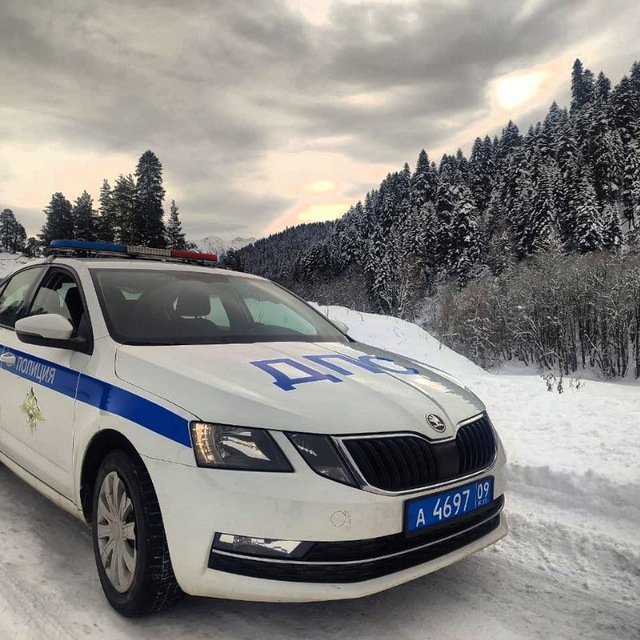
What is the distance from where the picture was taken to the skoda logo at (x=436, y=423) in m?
2.30

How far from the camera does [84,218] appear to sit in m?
61.4

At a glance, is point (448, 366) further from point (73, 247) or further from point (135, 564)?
point (135, 564)

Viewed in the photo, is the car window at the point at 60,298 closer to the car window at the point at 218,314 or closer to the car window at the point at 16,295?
the car window at the point at 16,295

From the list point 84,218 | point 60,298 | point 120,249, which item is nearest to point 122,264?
point 60,298

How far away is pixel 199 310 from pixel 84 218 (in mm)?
64979

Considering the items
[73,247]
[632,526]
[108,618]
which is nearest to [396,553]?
[108,618]

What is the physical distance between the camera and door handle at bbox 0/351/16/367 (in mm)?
3488

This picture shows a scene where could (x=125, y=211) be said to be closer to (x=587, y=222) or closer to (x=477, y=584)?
(x=587, y=222)

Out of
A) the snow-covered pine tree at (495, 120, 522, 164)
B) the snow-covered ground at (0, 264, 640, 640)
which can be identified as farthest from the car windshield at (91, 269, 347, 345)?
the snow-covered pine tree at (495, 120, 522, 164)

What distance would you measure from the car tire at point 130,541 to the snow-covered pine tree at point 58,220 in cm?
6576

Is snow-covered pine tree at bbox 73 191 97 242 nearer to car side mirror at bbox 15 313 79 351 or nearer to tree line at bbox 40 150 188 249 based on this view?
tree line at bbox 40 150 188 249

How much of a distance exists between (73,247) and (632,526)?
4.27m

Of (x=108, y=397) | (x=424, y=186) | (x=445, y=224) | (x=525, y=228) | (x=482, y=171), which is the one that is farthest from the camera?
(x=482, y=171)

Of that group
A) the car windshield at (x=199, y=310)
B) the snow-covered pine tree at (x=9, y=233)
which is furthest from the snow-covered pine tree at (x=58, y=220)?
the car windshield at (x=199, y=310)
